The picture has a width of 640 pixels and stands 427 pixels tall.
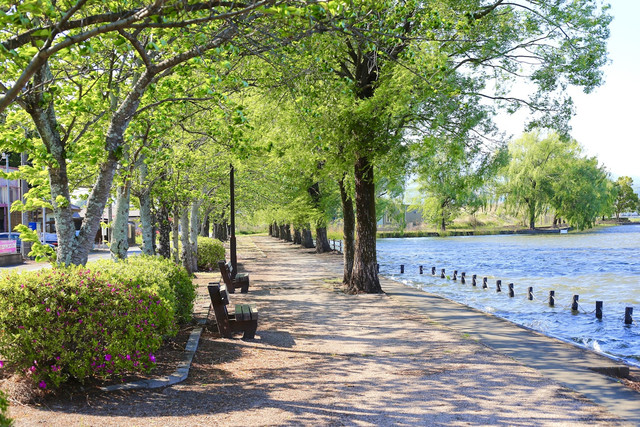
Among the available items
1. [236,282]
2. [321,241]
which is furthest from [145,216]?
[321,241]

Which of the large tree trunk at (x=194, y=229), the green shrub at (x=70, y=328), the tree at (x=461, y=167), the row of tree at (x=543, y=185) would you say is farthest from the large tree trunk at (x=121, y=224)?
the row of tree at (x=543, y=185)

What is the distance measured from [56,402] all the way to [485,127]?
14.8m

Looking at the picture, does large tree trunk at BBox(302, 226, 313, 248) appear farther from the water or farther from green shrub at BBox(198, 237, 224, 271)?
green shrub at BBox(198, 237, 224, 271)

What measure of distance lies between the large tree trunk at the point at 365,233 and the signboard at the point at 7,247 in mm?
25136

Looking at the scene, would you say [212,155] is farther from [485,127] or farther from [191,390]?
[191,390]

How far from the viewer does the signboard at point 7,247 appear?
3406cm

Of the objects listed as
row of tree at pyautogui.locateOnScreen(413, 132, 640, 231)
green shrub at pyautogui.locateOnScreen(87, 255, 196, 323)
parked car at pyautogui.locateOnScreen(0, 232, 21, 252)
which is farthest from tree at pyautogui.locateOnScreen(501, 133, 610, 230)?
green shrub at pyautogui.locateOnScreen(87, 255, 196, 323)

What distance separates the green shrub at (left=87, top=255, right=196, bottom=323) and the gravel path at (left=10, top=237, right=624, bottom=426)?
0.70m

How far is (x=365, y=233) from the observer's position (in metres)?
17.7

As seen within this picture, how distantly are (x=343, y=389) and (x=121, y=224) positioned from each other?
658cm

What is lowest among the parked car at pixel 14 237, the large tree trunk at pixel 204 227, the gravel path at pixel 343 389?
the gravel path at pixel 343 389

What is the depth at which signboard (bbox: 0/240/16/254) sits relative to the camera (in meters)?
34.1

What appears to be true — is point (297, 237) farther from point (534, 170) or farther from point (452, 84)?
point (452, 84)

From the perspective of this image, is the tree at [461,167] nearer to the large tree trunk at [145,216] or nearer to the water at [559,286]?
the water at [559,286]
